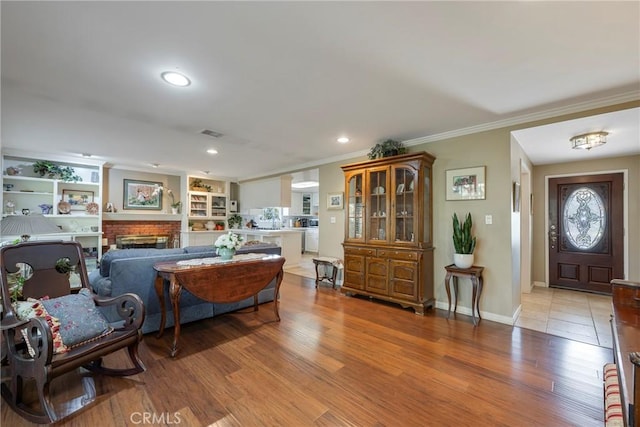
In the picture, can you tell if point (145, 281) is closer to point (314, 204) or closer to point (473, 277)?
point (473, 277)

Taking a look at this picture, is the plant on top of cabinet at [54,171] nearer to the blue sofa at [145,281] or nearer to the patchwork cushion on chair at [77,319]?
the blue sofa at [145,281]

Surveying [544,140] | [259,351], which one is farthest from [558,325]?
[259,351]

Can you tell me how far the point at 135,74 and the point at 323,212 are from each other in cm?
350

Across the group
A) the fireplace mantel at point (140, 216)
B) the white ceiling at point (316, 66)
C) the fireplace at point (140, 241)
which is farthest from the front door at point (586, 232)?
the fireplace at point (140, 241)

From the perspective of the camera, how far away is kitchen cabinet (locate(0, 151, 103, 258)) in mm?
4672

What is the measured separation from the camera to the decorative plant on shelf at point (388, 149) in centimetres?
371

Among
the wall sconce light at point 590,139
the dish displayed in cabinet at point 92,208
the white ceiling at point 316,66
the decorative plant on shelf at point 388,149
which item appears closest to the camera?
the white ceiling at point 316,66

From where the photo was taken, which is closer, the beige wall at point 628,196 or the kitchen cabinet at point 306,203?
the beige wall at point 628,196

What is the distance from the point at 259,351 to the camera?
2.37 m

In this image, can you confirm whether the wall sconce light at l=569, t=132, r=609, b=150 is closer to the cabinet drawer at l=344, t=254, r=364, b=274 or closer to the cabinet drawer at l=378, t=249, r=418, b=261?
the cabinet drawer at l=378, t=249, r=418, b=261

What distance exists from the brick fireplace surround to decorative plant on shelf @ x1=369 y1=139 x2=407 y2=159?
5430mm

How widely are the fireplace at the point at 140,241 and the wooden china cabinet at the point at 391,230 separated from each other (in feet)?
15.9

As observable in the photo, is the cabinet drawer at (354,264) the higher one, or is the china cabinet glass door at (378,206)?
the china cabinet glass door at (378,206)

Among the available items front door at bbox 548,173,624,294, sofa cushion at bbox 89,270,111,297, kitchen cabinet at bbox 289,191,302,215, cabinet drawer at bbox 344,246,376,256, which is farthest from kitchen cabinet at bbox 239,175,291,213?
front door at bbox 548,173,624,294
